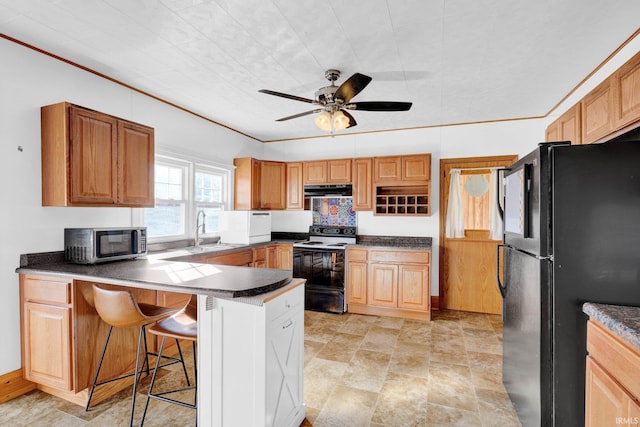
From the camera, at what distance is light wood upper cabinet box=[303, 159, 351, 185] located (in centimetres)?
456

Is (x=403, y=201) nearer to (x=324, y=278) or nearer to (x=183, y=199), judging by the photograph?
(x=324, y=278)

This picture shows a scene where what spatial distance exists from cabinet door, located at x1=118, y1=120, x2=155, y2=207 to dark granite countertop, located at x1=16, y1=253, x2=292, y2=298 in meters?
0.66

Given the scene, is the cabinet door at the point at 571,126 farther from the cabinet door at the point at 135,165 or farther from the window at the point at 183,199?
the window at the point at 183,199

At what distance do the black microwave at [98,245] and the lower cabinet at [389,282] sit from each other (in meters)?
2.61

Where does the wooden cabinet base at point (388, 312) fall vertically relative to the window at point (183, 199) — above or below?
below

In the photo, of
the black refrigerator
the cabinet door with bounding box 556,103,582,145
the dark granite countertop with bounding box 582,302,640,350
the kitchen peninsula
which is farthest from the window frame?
the cabinet door with bounding box 556,103,582,145

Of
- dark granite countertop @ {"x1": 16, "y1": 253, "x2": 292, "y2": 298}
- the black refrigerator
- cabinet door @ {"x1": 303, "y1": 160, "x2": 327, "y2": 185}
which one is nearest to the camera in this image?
the black refrigerator

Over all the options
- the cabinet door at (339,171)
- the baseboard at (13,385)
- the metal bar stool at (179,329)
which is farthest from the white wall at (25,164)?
the cabinet door at (339,171)

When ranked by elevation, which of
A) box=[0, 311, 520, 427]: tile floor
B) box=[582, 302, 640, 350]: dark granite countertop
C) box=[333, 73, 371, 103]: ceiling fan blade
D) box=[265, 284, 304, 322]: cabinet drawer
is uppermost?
box=[333, 73, 371, 103]: ceiling fan blade

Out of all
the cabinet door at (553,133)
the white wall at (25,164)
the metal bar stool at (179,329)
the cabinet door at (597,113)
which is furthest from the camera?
the cabinet door at (553,133)

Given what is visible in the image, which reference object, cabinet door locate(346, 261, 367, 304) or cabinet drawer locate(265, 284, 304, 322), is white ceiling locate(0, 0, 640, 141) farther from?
cabinet door locate(346, 261, 367, 304)

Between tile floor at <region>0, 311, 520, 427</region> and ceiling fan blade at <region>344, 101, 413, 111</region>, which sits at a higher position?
ceiling fan blade at <region>344, 101, 413, 111</region>

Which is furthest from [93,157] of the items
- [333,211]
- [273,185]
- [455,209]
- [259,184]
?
[455,209]

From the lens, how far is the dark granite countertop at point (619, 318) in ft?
3.63
